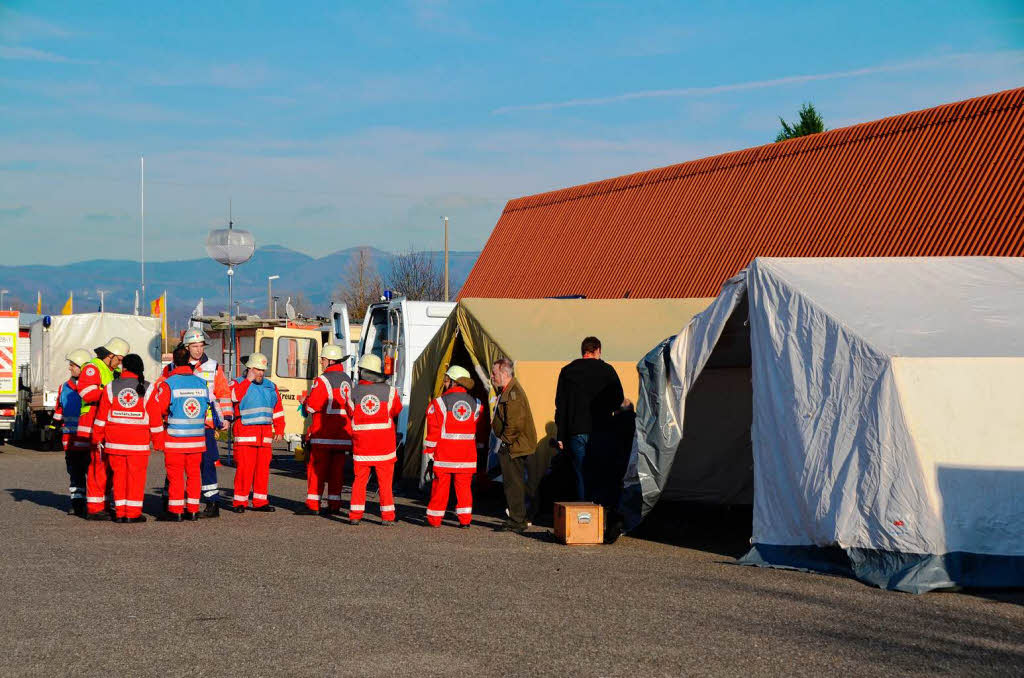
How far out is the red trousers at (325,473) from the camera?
13.6 m

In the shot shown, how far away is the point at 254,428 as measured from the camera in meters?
13.6

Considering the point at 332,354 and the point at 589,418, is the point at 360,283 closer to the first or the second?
the point at 332,354

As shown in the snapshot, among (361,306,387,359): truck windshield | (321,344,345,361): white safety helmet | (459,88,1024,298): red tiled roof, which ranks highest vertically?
(459,88,1024,298): red tiled roof

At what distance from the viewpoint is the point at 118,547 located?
36.1 ft

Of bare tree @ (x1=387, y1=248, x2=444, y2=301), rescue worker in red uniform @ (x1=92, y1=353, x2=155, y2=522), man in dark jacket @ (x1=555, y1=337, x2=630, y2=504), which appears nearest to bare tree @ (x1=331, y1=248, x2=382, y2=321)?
bare tree @ (x1=387, y1=248, x2=444, y2=301)

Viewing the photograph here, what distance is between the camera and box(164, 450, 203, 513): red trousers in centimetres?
1274

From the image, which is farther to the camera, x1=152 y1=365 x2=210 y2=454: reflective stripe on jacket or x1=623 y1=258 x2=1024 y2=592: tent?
x1=152 y1=365 x2=210 y2=454: reflective stripe on jacket

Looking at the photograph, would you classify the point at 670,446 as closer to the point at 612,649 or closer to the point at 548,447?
the point at 548,447

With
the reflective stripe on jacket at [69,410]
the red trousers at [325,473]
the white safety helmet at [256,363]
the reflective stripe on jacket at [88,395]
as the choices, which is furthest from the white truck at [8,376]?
the red trousers at [325,473]

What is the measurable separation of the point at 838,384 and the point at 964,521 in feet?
4.68

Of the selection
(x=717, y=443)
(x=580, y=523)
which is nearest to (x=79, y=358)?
(x=580, y=523)

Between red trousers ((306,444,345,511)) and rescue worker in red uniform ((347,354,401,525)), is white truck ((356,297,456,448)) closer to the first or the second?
red trousers ((306,444,345,511))

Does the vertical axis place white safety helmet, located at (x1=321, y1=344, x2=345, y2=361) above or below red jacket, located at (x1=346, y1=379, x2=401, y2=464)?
above

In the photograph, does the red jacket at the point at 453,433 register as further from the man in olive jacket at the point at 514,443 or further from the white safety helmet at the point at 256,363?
the white safety helmet at the point at 256,363
